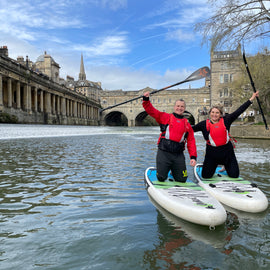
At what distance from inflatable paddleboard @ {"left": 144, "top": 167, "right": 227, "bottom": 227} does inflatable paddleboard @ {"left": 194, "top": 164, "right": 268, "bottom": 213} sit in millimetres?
390

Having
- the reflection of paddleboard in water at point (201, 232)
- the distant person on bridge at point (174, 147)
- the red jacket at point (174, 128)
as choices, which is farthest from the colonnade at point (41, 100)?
the reflection of paddleboard in water at point (201, 232)

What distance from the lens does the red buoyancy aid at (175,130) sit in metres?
4.85

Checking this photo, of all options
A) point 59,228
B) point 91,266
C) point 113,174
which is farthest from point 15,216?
point 113,174

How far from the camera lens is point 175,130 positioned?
4.87 m

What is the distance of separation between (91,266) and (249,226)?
84.5 inches

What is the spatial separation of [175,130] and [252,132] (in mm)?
18684

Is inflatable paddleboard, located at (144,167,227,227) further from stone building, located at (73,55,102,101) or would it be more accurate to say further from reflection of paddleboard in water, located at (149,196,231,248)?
stone building, located at (73,55,102,101)

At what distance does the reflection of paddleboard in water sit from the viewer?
118 inches

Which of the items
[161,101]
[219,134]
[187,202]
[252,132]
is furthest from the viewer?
[161,101]

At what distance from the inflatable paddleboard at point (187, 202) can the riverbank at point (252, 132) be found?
1791 centimetres

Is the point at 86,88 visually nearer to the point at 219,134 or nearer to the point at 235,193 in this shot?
the point at 219,134

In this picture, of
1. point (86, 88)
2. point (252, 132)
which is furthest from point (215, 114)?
point (86, 88)

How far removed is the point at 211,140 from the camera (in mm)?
5309

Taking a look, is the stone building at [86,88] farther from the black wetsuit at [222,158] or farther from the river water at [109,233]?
the river water at [109,233]
